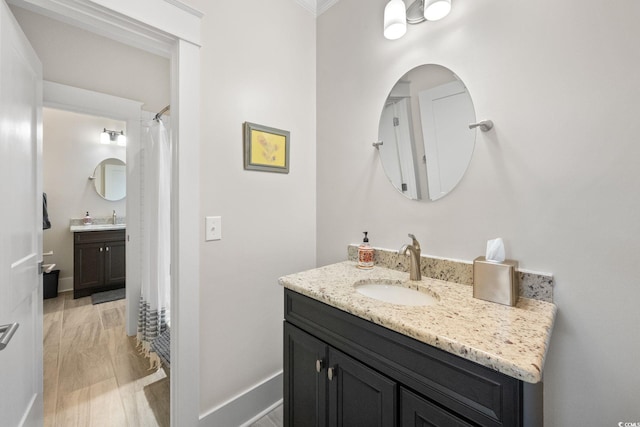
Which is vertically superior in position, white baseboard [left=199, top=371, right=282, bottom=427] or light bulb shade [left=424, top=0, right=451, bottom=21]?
light bulb shade [left=424, top=0, right=451, bottom=21]

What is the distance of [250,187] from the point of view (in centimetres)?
155

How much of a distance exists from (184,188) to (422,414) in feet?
4.24

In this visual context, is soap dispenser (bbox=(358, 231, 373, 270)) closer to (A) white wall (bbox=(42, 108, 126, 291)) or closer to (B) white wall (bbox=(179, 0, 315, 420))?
(B) white wall (bbox=(179, 0, 315, 420))

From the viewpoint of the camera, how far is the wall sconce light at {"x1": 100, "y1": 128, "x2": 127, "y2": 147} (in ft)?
12.6

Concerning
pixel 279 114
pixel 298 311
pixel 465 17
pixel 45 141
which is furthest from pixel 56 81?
pixel 465 17

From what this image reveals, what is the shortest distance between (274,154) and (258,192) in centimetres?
26

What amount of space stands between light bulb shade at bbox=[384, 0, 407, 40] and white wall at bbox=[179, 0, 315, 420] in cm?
67

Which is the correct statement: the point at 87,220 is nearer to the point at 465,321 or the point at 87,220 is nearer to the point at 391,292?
the point at 391,292

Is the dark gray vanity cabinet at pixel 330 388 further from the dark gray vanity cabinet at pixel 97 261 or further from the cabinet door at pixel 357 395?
the dark gray vanity cabinet at pixel 97 261

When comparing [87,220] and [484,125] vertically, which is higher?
[484,125]

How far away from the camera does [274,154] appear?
164 centimetres

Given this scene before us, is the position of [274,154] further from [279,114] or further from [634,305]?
[634,305]

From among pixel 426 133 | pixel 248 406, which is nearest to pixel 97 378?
pixel 248 406

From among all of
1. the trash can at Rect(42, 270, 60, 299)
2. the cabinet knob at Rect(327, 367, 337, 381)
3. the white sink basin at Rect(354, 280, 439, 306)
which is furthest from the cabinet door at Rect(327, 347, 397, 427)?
the trash can at Rect(42, 270, 60, 299)
